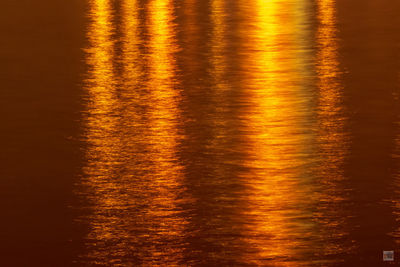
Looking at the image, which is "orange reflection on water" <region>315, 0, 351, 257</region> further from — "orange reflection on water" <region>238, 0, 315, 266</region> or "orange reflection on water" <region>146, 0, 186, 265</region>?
"orange reflection on water" <region>146, 0, 186, 265</region>

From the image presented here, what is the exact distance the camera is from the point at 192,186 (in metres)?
7.79

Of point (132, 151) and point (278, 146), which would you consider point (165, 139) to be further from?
point (278, 146)

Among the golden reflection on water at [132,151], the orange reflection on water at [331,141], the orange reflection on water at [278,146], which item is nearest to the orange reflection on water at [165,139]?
the golden reflection on water at [132,151]

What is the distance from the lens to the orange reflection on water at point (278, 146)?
6.65 meters

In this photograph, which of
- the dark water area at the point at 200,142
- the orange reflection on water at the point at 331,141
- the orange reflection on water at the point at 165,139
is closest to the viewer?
the dark water area at the point at 200,142

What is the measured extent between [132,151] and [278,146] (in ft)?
3.56

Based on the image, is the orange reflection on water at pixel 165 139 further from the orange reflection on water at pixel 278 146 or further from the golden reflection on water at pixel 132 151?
the orange reflection on water at pixel 278 146

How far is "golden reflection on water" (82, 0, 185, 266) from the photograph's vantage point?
21.7ft

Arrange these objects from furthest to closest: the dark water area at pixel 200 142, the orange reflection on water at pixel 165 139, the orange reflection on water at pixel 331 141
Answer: the orange reflection on water at pixel 331 141, the orange reflection on water at pixel 165 139, the dark water area at pixel 200 142

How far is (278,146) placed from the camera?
881 cm

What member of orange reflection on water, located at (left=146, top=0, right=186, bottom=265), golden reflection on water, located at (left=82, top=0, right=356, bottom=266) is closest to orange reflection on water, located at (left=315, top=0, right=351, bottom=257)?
golden reflection on water, located at (left=82, top=0, right=356, bottom=266)

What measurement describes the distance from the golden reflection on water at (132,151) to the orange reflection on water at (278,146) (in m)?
0.51

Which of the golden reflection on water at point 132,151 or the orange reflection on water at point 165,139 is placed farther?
the orange reflection on water at point 165,139

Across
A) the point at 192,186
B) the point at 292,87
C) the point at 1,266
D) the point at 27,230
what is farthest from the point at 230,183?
the point at 292,87
